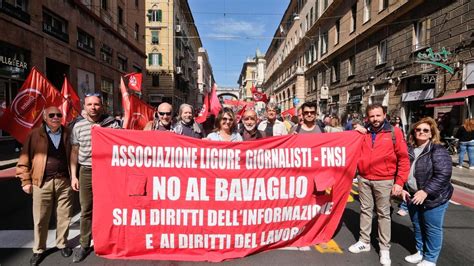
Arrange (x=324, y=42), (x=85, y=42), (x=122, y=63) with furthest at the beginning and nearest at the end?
(x=324, y=42) → (x=122, y=63) → (x=85, y=42)

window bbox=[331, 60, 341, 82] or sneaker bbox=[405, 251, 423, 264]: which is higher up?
window bbox=[331, 60, 341, 82]

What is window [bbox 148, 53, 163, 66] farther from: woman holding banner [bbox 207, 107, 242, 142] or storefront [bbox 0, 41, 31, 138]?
woman holding banner [bbox 207, 107, 242, 142]

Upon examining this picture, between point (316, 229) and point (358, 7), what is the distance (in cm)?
2216

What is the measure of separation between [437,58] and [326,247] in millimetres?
12618

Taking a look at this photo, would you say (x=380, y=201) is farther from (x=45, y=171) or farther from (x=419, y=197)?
(x=45, y=171)

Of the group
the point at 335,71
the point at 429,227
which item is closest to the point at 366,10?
the point at 335,71

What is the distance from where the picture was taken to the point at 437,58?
1308cm

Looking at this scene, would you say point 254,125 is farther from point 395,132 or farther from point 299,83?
point 299,83

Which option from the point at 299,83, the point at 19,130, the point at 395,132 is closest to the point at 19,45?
the point at 19,130

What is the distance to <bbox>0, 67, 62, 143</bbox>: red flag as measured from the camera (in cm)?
574

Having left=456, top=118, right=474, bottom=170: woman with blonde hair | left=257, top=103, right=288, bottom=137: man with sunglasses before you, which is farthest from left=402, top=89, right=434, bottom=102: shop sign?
left=257, top=103, right=288, bottom=137: man with sunglasses

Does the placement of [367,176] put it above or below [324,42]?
Answer: below

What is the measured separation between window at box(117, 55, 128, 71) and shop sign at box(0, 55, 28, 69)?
11425 mm

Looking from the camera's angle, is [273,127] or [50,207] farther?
[273,127]
